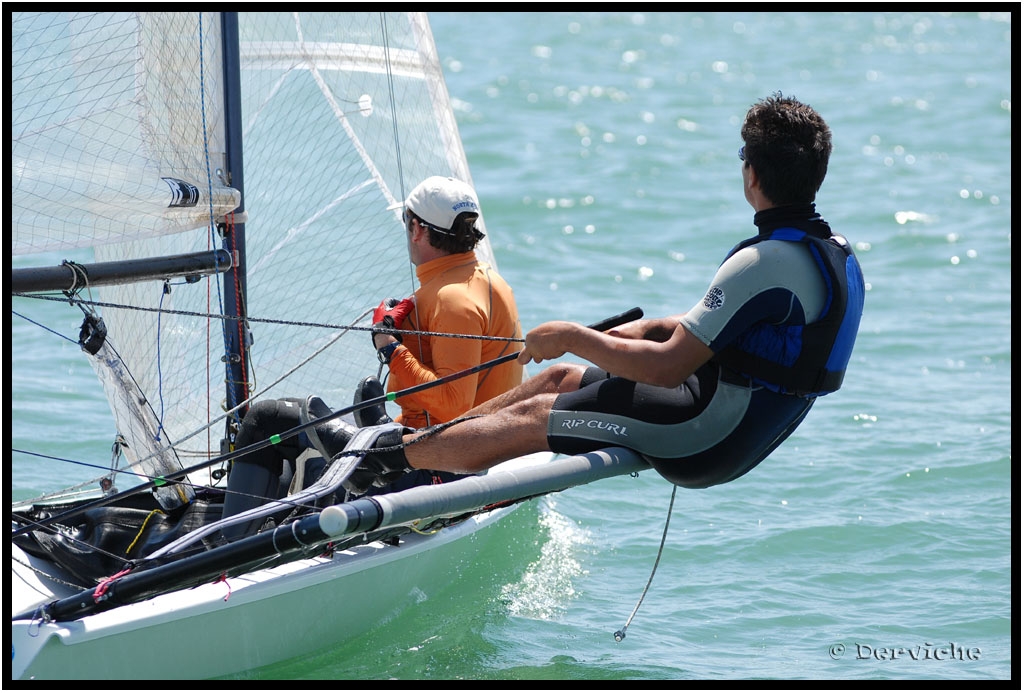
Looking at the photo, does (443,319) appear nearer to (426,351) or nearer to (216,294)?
(426,351)

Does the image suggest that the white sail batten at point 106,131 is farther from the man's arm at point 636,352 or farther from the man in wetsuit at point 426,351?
the man's arm at point 636,352

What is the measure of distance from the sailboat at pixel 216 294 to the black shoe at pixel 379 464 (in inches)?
5.3

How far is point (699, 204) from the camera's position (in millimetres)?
10914

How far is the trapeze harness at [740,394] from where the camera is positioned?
3.10 meters

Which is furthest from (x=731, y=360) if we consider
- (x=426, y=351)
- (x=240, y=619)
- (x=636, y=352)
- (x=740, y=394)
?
(x=240, y=619)

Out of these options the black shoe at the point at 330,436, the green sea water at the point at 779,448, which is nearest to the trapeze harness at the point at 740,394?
the black shoe at the point at 330,436

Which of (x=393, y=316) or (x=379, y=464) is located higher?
(x=393, y=316)

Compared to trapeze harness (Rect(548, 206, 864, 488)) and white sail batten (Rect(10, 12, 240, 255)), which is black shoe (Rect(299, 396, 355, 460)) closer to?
trapeze harness (Rect(548, 206, 864, 488))

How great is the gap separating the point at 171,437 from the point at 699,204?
22.6ft

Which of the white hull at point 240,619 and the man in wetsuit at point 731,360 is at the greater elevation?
the man in wetsuit at point 731,360

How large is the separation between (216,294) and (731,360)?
2.27 meters

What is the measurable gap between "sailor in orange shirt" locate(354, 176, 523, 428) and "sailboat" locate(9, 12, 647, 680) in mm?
281

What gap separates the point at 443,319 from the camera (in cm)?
368

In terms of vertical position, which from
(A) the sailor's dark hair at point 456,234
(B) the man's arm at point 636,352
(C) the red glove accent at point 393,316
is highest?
(A) the sailor's dark hair at point 456,234
